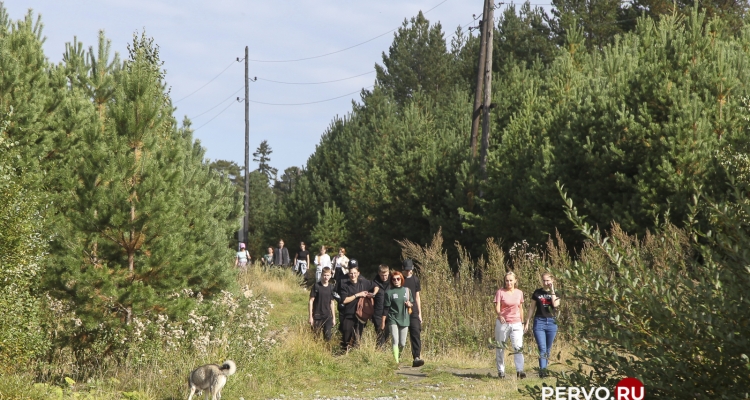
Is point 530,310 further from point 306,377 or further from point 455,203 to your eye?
point 455,203

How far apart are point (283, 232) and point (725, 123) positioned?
1169 inches

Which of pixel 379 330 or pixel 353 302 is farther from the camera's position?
pixel 379 330

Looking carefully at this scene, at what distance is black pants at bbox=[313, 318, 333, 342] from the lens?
13.3 metres

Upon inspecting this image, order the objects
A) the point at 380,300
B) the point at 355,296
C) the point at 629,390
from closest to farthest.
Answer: the point at 629,390
the point at 355,296
the point at 380,300

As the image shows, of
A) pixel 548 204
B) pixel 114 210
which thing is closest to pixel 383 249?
pixel 548 204

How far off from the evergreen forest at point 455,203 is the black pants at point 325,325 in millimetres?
1068

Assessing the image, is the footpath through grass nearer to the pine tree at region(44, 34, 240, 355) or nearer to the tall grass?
the tall grass

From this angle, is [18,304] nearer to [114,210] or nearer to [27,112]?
[114,210]

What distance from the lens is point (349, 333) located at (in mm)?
13344

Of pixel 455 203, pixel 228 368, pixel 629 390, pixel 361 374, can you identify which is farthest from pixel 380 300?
pixel 455 203

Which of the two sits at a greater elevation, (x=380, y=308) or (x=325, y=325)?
(x=380, y=308)

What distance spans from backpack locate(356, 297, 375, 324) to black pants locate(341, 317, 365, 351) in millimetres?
107

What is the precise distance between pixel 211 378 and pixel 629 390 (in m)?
5.88

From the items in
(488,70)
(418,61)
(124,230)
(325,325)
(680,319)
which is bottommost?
(325,325)
